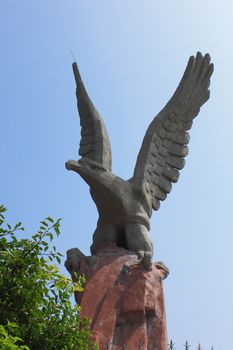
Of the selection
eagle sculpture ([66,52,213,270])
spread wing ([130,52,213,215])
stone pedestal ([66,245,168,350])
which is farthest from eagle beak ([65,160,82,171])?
stone pedestal ([66,245,168,350])

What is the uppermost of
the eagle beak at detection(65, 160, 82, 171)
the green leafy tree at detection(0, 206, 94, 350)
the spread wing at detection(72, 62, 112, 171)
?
the spread wing at detection(72, 62, 112, 171)

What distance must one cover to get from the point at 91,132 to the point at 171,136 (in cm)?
135

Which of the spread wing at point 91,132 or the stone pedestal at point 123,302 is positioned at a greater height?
the spread wing at point 91,132

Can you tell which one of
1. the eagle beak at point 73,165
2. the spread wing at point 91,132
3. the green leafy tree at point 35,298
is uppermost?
the spread wing at point 91,132

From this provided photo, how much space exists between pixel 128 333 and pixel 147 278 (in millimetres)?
833

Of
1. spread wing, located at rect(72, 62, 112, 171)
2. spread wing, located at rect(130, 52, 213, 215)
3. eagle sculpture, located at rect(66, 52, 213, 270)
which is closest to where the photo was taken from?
eagle sculpture, located at rect(66, 52, 213, 270)

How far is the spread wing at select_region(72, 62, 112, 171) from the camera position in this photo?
1040 centimetres

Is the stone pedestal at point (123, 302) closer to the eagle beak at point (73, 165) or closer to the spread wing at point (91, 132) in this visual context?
the eagle beak at point (73, 165)

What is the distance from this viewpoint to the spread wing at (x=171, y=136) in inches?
415

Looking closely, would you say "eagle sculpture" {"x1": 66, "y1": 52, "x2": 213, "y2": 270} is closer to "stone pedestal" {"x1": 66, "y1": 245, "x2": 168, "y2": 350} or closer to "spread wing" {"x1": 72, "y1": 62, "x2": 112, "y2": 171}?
"spread wing" {"x1": 72, "y1": 62, "x2": 112, "y2": 171}

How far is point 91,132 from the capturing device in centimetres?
1102

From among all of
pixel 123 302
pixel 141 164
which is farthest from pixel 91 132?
pixel 123 302

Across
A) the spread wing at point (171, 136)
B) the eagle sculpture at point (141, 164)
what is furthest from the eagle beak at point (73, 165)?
the spread wing at point (171, 136)

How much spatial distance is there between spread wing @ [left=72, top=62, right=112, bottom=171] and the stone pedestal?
1.61 metres
